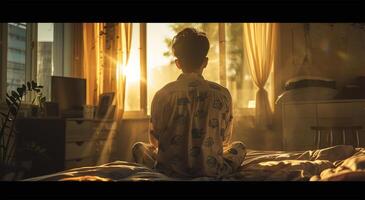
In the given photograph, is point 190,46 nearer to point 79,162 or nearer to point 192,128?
point 192,128

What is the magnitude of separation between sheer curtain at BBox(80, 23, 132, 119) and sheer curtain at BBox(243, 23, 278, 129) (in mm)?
1595

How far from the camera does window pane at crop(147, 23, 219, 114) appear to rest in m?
4.77

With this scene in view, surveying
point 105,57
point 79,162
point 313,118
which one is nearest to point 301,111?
point 313,118

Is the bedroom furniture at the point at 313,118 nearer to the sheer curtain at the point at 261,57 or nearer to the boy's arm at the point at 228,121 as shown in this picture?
the sheer curtain at the point at 261,57

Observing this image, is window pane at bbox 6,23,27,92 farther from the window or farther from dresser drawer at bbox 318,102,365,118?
dresser drawer at bbox 318,102,365,118

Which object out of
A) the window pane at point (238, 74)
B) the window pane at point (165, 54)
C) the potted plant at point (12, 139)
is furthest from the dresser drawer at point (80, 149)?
the window pane at point (238, 74)

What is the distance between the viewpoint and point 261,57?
4461mm

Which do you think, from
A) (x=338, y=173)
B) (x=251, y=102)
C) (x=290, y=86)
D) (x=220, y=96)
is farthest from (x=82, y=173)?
(x=251, y=102)

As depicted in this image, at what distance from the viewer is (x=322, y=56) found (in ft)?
14.6

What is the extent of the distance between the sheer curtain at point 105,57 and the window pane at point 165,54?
1.11 feet

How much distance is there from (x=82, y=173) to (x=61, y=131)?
2.28 m

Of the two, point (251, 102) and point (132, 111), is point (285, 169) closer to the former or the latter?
point (251, 102)

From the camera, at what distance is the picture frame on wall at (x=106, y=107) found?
438 cm

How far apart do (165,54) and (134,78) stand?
546mm
